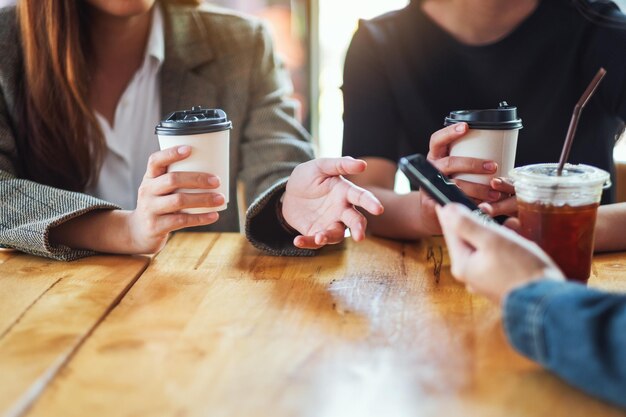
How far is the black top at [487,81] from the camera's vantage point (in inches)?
62.1

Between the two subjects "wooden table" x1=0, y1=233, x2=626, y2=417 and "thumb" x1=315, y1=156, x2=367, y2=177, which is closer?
"wooden table" x1=0, y1=233, x2=626, y2=417

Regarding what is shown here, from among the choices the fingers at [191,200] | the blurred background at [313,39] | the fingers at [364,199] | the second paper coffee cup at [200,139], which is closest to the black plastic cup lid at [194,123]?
the second paper coffee cup at [200,139]

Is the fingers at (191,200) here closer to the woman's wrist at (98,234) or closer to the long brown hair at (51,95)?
the woman's wrist at (98,234)

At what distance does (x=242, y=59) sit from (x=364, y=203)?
810 mm

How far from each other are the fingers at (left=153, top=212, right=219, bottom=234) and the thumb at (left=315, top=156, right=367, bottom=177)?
204 millimetres

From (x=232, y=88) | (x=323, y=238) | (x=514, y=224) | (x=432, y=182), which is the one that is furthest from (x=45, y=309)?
(x=232, y=88)

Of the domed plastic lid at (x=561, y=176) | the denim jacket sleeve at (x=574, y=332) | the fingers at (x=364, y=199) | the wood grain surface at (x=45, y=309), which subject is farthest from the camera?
the fingers at (x=364, y=199)

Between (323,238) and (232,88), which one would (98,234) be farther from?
(232,88)

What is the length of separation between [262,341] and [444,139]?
48 cm

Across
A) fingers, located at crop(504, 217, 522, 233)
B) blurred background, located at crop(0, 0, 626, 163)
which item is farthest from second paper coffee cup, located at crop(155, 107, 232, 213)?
blurred background, located at crop(0, 0, 626, 163)

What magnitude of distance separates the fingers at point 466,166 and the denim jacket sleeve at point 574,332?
0.39 metres

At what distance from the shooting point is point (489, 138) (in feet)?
3.75

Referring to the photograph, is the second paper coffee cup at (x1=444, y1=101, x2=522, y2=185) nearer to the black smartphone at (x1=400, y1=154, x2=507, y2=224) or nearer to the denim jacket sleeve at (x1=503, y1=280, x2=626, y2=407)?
the black smartphone at (x1=400, y1=154, x2=507, y2=224)

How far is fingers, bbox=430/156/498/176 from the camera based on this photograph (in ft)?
3.78
